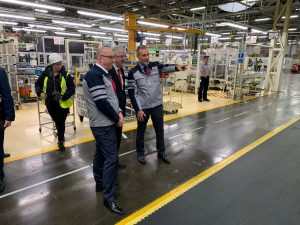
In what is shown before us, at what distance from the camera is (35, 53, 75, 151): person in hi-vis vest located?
3807mm

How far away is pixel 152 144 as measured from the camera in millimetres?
4566

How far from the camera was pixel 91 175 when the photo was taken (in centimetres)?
330

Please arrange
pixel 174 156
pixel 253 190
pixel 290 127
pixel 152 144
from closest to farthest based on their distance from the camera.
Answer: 1. pixel 253 190
2. pixel 174 156
3. pixel 152 144
4. pixel 290 127

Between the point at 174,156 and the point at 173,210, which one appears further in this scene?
the point at 174,156

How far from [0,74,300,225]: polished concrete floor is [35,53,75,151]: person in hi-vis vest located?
32.8 inches

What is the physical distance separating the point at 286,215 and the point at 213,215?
809 millimetres

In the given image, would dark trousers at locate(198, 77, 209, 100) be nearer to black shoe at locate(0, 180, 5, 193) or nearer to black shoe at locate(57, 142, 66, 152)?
black shoe at locate(57, 142, 66, 152)

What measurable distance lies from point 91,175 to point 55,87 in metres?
1.68

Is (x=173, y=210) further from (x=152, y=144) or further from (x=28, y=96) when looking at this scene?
(x=28, y=96)

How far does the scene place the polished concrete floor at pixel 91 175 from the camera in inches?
97.7

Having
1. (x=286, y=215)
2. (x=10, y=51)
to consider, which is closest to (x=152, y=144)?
(x=286, y=215)

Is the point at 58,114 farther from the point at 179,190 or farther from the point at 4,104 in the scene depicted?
the point at 179,190

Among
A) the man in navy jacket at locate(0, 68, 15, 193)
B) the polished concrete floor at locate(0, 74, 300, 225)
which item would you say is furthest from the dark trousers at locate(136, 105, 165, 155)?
the man in navy jacket at locate(0, 68, 15, 193)

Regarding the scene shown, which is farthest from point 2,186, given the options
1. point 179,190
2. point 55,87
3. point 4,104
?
point 179,190
